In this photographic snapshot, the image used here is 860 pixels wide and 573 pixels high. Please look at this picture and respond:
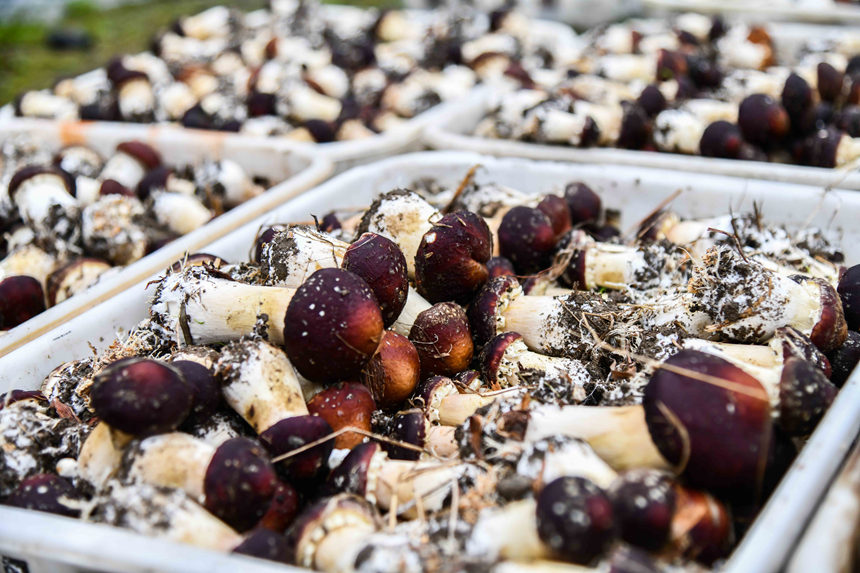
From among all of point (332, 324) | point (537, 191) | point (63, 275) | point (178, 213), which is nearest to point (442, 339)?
point (332, 324)

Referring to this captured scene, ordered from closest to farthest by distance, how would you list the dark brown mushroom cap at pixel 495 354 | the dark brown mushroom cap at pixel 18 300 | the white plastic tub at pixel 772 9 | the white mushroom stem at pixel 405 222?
the dark brown mushroom cap at pixel 495 354
the white mushroom stem at pixel 405 222
the dark brown mushroom cap at pixel 18 300
the white plastic tub at pixel 772 9

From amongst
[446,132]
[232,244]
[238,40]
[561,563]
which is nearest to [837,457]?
[561,563]

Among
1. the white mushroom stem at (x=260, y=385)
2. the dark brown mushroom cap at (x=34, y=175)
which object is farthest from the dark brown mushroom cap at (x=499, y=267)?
the dark brown mushroom cap at (x=34, y=175)

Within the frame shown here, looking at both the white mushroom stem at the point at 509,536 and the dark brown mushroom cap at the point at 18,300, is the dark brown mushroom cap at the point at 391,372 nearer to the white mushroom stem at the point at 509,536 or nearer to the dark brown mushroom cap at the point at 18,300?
the white mushroom stem at the point at 509,536

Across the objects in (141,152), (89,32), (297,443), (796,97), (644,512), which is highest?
(796,97)

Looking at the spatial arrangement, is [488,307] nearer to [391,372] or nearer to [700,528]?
[391,372]

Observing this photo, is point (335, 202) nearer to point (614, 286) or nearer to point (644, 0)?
point (614, 286)
